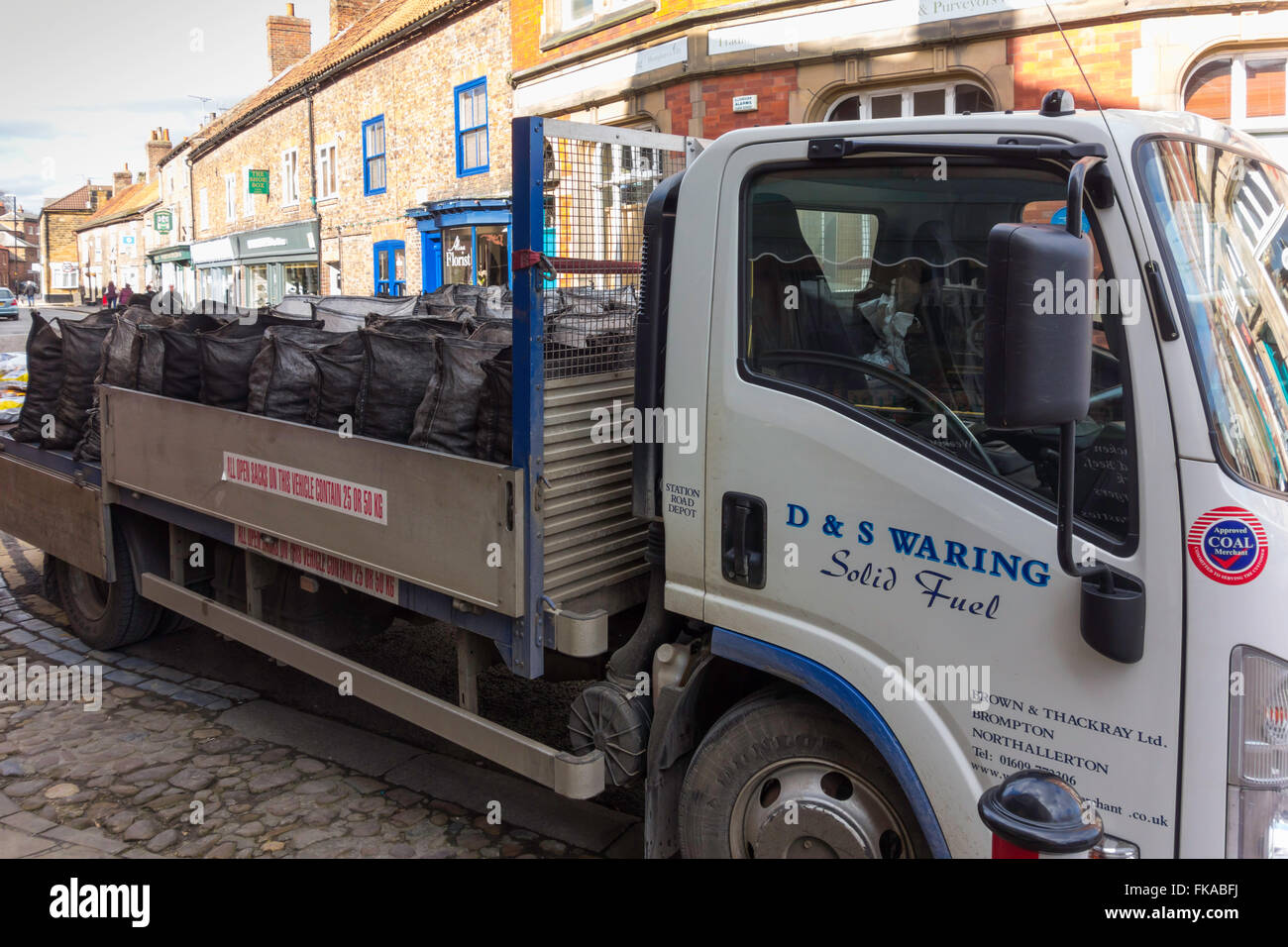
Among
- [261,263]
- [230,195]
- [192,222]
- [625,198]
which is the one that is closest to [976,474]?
[625,198]

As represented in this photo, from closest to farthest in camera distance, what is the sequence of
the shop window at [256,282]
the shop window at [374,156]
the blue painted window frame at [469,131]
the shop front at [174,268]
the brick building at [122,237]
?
the blue painted window frame at [469,131] < the shop window at [374,156] < the shop window at [256,282] < the shop front at [174,268] < the brick building at [122,237]

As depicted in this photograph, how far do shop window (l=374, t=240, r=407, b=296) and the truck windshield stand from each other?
66.1ft

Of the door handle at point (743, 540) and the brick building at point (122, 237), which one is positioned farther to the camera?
the brick building at point (122, 237)

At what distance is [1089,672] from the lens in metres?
2.26

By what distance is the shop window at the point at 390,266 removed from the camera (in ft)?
70.5

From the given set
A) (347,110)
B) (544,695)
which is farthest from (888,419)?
(347,110)

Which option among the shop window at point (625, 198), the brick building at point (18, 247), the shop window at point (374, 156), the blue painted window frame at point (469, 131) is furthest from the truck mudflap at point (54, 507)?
the brick building at point (18, 247)

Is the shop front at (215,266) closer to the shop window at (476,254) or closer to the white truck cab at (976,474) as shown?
the shop window at (476,254)

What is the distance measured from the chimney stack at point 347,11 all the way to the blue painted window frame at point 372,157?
714 cm

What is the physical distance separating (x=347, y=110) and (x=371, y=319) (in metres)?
20.1

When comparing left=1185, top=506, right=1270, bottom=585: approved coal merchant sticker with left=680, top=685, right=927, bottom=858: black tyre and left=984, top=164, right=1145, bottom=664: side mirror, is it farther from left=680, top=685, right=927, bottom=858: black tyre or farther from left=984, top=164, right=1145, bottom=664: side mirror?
left=680, top=685, right=927, bottom=858: black tyre

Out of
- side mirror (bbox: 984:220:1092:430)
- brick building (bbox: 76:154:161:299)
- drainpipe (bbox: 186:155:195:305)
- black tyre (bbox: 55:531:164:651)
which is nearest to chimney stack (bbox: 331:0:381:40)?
drainpipe (bbox: 186:155:195:305)

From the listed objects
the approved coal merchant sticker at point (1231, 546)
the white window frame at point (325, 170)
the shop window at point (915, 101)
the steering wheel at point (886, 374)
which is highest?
the white window frame at point (325, 170)
